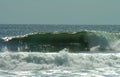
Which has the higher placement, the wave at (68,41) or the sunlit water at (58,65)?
the wave at (68,41)

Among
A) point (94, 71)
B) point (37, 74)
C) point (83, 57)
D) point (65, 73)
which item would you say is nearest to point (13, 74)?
point (37, 74)

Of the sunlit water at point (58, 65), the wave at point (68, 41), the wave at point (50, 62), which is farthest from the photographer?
the wave at point (68, 41)

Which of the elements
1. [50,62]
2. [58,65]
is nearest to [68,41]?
[50,62]

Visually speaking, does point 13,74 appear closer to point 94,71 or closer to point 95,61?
point 94,71

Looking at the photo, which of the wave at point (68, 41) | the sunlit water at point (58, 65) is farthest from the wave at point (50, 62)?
the wave at point (68, 41)

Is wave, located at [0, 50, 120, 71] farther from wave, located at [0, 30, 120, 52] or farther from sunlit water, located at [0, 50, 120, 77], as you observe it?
wave, located at [0, 30, 120, 52]

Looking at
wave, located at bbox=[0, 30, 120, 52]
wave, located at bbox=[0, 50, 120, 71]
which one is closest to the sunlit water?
wave, located at bbox=[0, 50, 120, 71]

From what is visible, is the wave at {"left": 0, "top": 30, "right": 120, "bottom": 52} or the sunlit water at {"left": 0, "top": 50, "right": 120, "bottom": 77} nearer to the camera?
the sunlit water at {"left": 0, "top": 50, "right": 120, "bottom": 77}

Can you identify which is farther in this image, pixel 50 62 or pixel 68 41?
pixel 68 41

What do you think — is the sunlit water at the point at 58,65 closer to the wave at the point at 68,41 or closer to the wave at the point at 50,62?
the wave at the point at 50,62

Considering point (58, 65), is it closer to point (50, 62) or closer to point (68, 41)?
point (50, 62)

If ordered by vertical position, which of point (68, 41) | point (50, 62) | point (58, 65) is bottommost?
point (58, 65)

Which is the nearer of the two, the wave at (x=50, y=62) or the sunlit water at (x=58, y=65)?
the sunlit water at (x=58, y=65)

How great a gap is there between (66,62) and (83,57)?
1.52 m
